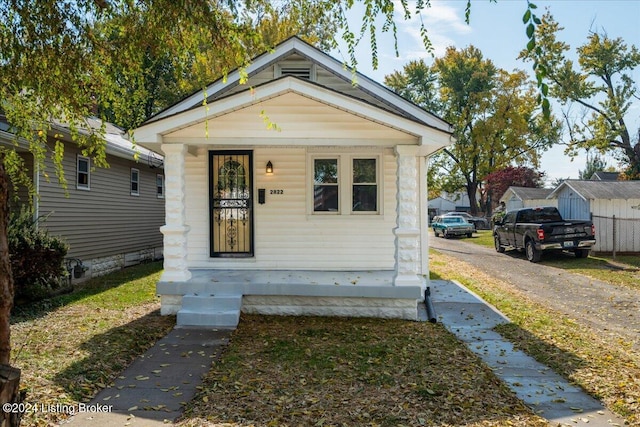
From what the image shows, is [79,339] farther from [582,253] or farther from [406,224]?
[582,253]

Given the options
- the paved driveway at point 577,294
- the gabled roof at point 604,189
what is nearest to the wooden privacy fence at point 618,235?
the gabled roof at point 604,189

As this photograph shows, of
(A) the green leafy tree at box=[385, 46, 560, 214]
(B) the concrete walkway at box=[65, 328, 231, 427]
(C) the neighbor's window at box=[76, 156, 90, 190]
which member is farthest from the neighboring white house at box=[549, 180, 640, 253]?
(A) the green leafy tree at box=[385, 46, 560, 214]

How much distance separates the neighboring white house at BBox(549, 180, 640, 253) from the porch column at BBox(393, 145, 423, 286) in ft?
35.7

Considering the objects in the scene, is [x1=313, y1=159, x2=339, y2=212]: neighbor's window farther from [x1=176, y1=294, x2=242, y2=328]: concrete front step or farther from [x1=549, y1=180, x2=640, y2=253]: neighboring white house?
[x1=549, y1=180, x2=640, y2=253]: neighboring white house

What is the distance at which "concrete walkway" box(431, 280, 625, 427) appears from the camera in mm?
3727

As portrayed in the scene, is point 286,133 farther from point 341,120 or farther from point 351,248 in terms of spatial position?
point 351,248

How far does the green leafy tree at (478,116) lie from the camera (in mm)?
36656

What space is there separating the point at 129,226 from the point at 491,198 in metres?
40.1

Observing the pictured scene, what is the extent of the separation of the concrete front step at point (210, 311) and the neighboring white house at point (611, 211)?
43.8 feet

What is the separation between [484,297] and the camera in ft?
29.2

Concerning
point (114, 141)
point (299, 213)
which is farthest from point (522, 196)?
point (114, 141)

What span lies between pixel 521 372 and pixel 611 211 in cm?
1411

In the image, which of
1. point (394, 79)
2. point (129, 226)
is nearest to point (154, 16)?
point (129, 226)

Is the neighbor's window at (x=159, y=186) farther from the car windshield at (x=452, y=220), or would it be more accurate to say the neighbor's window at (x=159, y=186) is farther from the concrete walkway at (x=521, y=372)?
the car windshield at (x=452, y=220)
